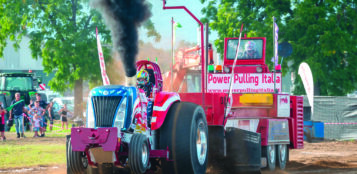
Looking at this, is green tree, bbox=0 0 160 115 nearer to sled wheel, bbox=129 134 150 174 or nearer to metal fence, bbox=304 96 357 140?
metal fence, bbox=304 96 357 140

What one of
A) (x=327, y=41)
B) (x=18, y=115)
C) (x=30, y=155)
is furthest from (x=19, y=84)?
(x=327, y=41)

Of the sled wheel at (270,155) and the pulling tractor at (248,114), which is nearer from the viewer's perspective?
the pulling tractor at (248,114)

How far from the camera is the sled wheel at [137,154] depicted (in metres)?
7.72

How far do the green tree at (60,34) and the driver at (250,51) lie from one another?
20.1m

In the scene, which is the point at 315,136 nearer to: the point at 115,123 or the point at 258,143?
the point at 258,143

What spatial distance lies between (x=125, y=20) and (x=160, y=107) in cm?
211

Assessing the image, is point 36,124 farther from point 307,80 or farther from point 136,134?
point 136,134

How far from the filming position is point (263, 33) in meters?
33.0

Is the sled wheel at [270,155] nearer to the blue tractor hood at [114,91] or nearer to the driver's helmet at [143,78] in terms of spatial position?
the driver's helmet at [143,78]

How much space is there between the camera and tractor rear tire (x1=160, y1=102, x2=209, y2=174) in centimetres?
845

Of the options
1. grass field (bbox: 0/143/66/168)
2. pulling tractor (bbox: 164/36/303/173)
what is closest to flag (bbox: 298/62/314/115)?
pulling tractor (bbox: 164/36/303/173)

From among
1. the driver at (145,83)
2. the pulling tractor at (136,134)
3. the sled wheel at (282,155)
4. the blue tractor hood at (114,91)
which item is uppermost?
the driver at (145,83)

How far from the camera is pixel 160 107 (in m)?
8.68

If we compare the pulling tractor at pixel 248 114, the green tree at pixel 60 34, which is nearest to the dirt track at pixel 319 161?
the pulling tractor at pixel 248 114
